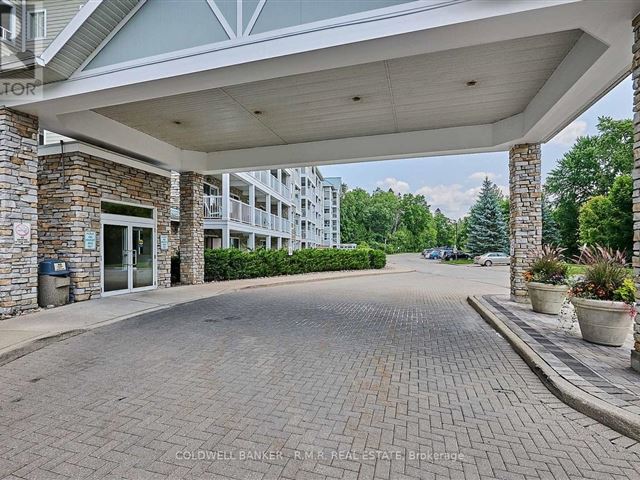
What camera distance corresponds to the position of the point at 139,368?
455cm

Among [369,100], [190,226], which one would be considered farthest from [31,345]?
[190,226]

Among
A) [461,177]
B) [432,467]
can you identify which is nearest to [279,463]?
[432,467]

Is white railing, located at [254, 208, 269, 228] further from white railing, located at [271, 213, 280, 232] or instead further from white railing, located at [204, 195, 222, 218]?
white railing, located at [204, 195, 222, 218]

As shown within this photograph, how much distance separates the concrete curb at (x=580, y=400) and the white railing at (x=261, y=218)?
1775 centimetres

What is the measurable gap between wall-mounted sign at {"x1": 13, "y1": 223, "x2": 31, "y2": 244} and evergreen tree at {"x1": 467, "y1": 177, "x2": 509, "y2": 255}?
35.4 m

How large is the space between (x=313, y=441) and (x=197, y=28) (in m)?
6.20

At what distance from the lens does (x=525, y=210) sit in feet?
31.1

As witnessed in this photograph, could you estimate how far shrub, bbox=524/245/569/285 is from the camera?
7688 mm

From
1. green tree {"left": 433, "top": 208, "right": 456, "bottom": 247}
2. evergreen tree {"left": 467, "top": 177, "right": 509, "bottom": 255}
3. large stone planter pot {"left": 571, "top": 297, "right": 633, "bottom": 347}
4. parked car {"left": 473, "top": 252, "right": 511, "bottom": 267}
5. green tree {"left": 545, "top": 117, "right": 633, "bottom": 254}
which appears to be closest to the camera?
large stone planter pot {"left": 571, "top": 297, "right": 633, "bottom": 347}

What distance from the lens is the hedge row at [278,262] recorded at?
1487 cm

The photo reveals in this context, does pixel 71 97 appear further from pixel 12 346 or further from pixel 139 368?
pixel 139 368

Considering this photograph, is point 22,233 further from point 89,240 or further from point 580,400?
point 580,400

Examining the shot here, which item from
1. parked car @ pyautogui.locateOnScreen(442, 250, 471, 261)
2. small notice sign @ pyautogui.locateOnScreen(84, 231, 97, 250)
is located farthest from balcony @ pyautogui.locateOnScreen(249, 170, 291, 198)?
parked car @ pyautogui.locateOnScreen(442, 250, 471, 261)

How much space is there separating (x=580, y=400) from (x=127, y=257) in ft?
35.8
